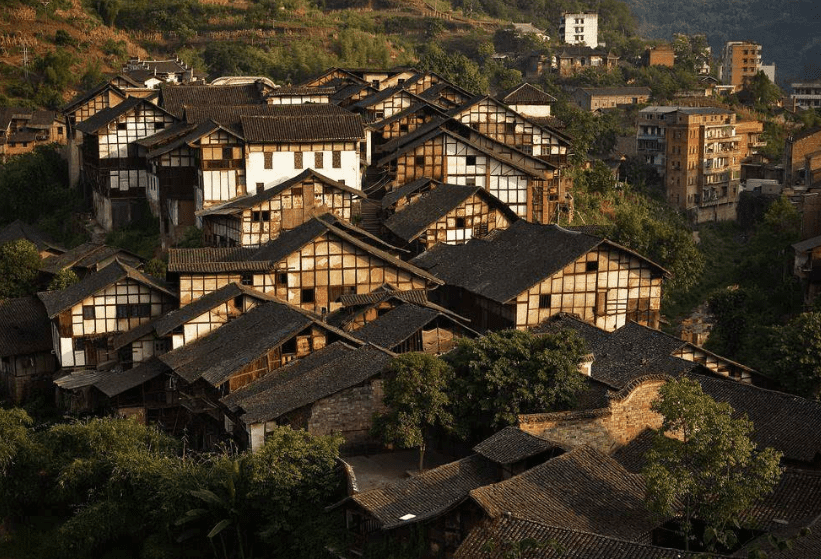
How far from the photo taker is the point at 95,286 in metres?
39.7

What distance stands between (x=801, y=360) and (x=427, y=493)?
48.8 ft

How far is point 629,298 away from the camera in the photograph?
4025cm

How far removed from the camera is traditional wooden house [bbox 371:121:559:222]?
165 ft

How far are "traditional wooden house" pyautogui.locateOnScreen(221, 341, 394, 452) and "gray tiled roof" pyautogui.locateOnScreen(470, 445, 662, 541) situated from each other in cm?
639

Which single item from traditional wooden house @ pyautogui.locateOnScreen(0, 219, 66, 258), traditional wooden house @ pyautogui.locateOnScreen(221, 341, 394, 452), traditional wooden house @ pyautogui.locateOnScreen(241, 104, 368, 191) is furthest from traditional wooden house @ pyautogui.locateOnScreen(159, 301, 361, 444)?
traditional wooden house @ pyautogui.locateOnScreen(0, 219, 66, 258)

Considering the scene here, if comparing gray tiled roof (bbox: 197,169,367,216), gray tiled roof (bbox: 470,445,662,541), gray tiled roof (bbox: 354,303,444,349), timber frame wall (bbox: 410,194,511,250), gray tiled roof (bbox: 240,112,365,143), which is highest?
gray tiled roof (bbox: 240,112,365,143)

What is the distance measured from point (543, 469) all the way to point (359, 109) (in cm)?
3495

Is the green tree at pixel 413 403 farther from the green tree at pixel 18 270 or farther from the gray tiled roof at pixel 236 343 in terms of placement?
the green tree at pixel 18 270

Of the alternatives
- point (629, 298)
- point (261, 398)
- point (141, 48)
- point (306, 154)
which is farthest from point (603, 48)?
point (261, 398)

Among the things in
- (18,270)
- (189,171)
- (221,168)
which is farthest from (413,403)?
(189,171)

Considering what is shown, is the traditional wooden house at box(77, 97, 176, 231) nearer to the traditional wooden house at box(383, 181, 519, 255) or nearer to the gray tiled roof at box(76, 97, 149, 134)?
the gray tiled roof at box(76, 97, 149, 134)

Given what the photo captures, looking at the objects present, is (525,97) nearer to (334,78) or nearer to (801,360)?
(334,78)

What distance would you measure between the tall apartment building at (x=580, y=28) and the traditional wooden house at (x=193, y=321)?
8741cm

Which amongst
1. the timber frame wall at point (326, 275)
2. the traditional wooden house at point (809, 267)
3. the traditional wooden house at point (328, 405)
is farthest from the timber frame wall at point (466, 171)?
the traditional wooden house at point (328, 405)
